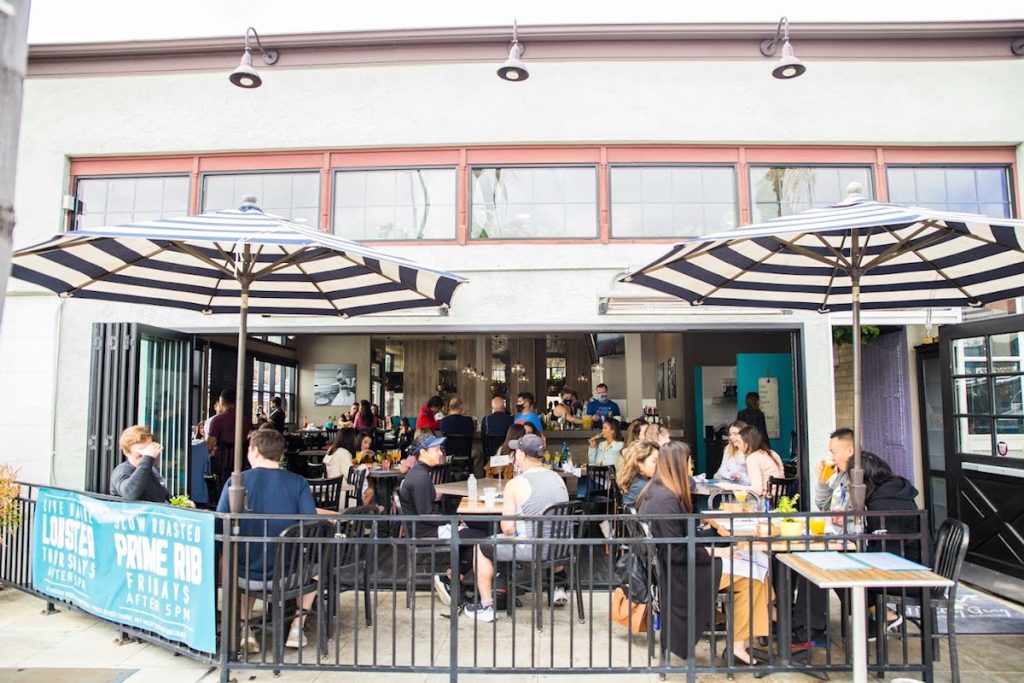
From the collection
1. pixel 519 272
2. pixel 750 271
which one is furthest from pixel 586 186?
pixel 750 271

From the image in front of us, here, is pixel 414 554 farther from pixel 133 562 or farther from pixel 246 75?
pixel 246 75

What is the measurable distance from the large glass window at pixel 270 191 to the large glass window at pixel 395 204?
1.03ft

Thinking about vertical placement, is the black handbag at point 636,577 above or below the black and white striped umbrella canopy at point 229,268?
below

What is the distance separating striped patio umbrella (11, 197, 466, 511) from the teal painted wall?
700 centimetres

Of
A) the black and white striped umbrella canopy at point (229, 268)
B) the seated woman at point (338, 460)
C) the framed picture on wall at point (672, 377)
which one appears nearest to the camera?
the black and white striped umbrella canopy at point (229, 268)

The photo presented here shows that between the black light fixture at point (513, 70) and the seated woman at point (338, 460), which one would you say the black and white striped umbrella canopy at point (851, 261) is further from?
the seated woman at point (338, 460)

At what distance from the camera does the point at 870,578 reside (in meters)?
3.33

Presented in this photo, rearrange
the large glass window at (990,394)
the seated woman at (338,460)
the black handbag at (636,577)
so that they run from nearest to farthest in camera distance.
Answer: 1. the black handbag at (636,577)
2. the large glass window at (990,394)
3. the seated woman at (338,460)

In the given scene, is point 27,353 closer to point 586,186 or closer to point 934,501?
point 586,186

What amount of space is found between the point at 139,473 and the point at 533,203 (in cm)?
448

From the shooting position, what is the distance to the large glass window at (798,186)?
734cm

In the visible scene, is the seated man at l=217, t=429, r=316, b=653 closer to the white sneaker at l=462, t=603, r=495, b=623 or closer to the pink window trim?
the white sneaker at l=462, t=603, r=495, b=623

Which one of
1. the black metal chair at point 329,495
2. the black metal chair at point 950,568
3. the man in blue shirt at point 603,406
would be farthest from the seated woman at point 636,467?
the man in blue shirt at point 603,406

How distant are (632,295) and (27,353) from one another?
21.1 feet
